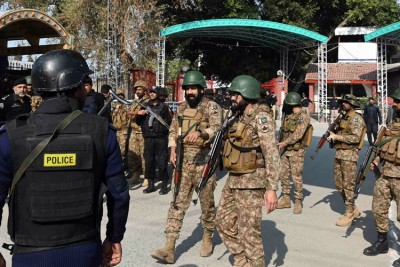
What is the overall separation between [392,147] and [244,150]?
1885 millimetres

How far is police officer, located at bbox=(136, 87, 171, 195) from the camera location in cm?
793

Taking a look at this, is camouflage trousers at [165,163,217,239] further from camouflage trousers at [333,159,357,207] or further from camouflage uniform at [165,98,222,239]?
camouflage trousers at [333,159,357,207]

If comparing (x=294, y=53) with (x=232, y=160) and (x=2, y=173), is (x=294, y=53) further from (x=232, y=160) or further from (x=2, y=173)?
(x=2, y=173)

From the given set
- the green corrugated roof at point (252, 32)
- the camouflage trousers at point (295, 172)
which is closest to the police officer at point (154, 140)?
the camouflage trousers at point (295, 172)

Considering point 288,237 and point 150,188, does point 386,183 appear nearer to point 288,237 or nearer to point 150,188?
point 288,237

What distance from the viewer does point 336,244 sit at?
206 inches

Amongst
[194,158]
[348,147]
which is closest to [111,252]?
[194,158]

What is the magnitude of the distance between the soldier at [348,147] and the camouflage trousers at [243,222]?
96.1 inches

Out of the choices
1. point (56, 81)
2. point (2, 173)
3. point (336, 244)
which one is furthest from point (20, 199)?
point (336, 244)

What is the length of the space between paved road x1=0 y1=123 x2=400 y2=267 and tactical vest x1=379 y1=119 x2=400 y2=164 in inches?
43.1

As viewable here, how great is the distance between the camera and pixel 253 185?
12.6 ft

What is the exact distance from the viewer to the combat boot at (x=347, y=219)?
5957 millimetres

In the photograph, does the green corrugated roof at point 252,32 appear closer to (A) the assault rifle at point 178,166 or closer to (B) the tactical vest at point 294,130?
(B) the tactical vest at point 294,130

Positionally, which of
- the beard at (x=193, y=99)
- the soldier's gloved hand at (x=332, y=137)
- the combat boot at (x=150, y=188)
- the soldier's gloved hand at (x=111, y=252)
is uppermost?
the beard at (x=193, y=99)
